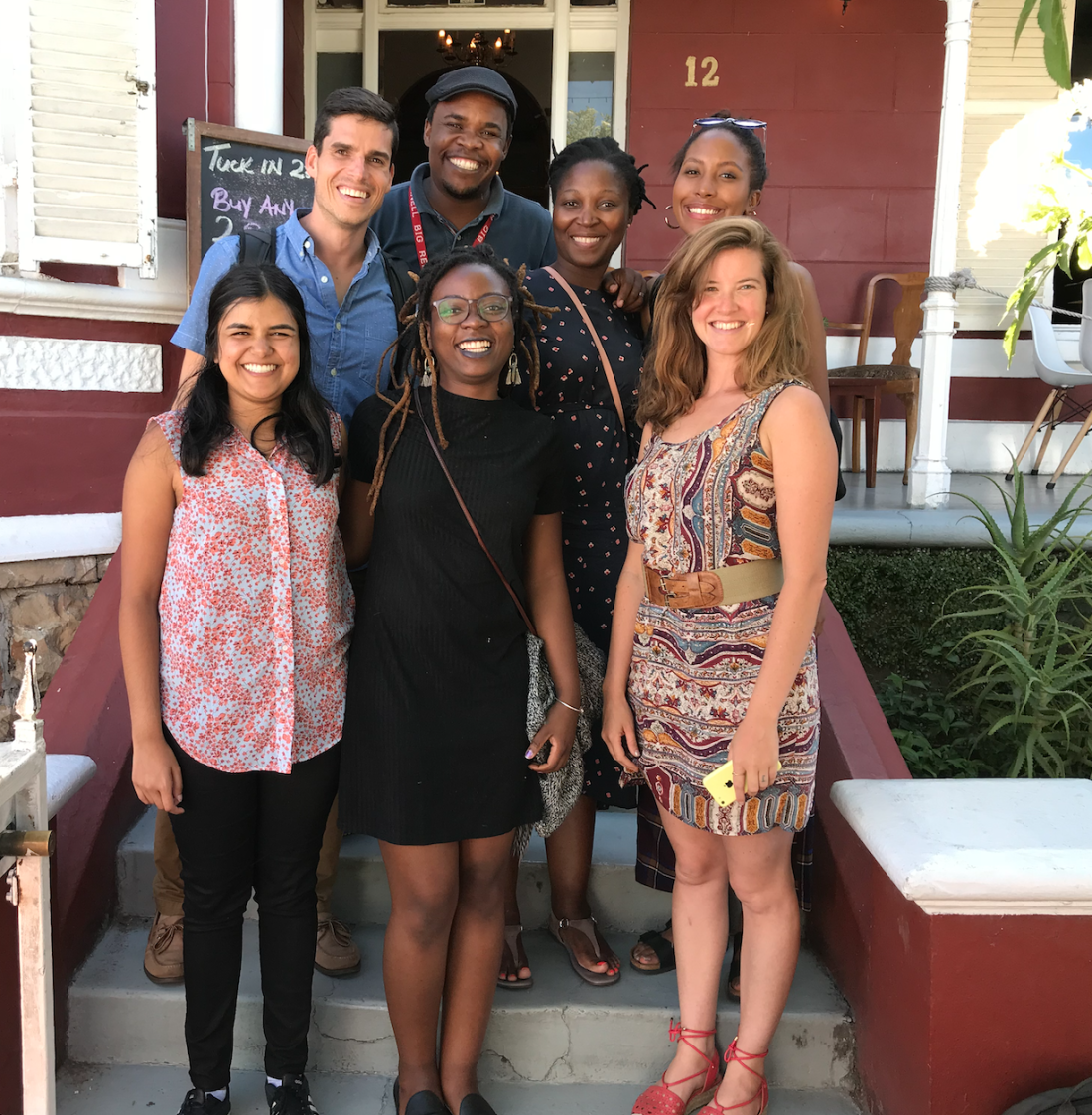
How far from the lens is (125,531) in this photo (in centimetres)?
195

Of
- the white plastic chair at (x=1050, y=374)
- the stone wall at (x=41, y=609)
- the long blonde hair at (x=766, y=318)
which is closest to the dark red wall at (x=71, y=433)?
the stone wall at (x=41, y=609)

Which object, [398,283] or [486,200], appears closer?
[398,283]

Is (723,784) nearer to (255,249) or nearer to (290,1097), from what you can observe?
(290,1097)

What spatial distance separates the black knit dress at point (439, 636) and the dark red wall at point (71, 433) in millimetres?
1981

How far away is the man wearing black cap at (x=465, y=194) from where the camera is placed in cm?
267

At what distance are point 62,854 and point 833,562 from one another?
2.92m

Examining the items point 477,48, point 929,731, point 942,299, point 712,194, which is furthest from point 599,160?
point 477,48

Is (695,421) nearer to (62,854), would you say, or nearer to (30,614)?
(62,854)

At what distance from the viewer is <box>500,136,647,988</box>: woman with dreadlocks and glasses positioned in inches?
92.3

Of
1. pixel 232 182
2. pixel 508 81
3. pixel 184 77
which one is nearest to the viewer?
pixel 232 182

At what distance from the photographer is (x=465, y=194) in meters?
2.73

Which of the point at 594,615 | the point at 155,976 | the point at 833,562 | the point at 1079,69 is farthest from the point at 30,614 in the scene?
the point at 1079,69

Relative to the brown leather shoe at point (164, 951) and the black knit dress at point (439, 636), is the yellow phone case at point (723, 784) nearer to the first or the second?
the black knit dress at point (439, 636)

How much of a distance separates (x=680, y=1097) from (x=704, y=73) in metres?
5.75
